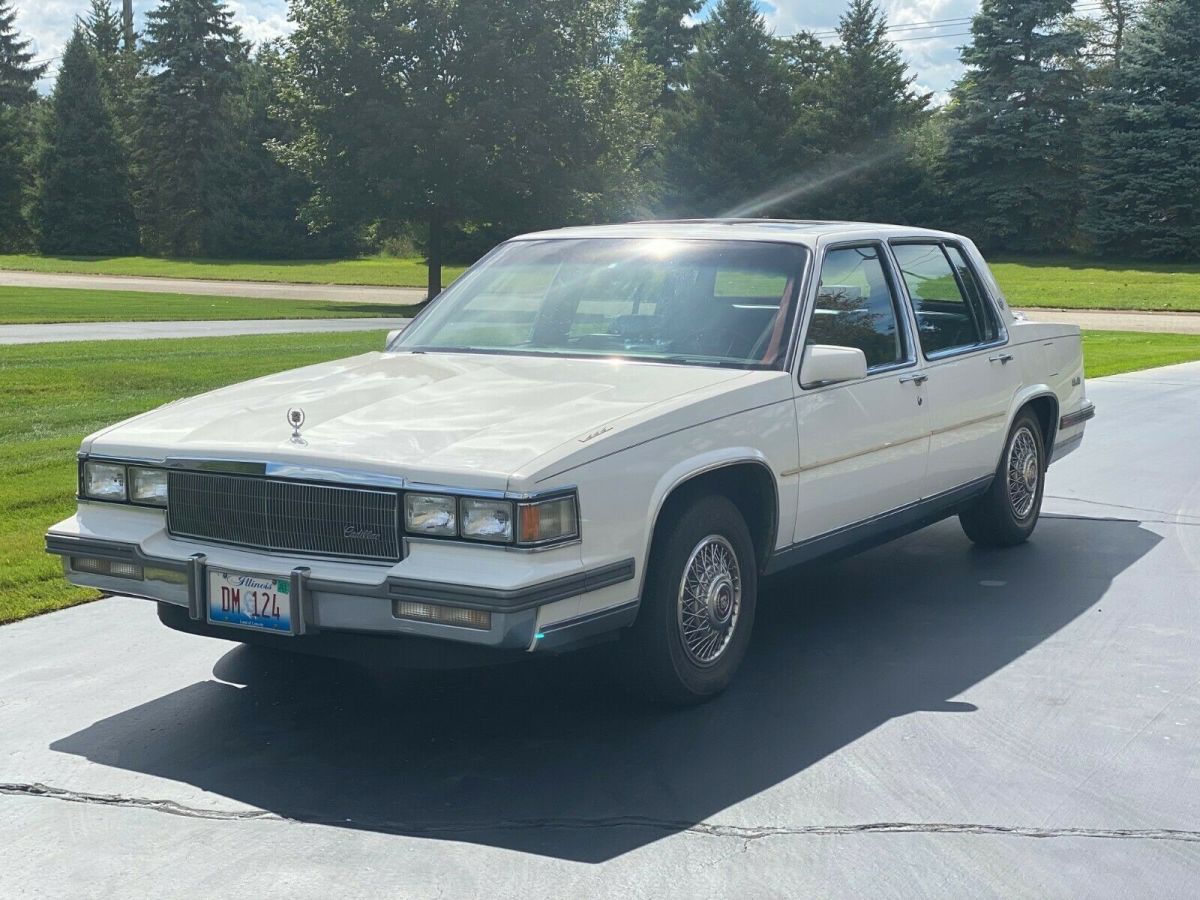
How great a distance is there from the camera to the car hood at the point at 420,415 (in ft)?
15.3

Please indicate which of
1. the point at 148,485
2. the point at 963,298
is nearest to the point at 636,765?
the point at 148,485

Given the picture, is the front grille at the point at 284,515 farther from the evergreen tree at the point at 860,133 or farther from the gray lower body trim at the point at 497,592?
the evergreen tree at the point at 860,133

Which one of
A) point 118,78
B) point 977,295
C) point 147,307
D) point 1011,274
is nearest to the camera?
point 977,295

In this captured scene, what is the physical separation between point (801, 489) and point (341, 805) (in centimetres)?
225

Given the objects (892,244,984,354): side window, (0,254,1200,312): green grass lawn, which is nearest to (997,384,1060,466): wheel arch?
(892,244,984,354): side window

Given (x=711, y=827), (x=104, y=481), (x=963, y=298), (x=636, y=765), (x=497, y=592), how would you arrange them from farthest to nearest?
(x=963, y=298) → (x=104, y=481) → (x=636, y=765) → (x=497, y=592) → (x=711, y=827)

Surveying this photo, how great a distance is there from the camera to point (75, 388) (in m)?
14.7

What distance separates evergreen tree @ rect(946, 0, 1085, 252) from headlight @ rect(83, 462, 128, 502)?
5339cm

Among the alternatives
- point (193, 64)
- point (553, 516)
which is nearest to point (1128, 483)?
point (553, 516)

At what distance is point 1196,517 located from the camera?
29.0 ft

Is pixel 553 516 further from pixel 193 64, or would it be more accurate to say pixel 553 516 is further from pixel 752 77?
pixel 193 64

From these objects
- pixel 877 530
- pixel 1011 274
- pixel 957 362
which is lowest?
pixel 877 530

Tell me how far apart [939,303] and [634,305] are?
70.7 inches

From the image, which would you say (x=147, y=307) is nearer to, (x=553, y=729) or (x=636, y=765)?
(x=553, y=729)
